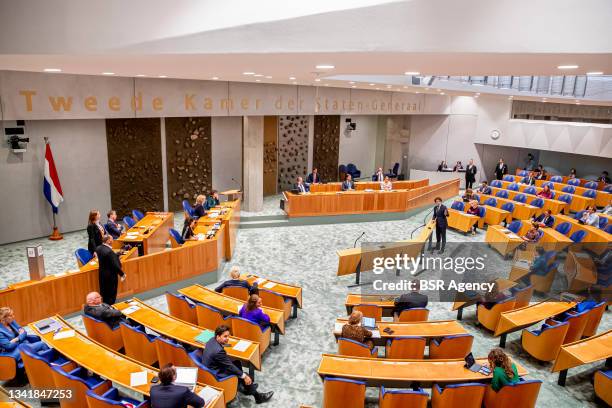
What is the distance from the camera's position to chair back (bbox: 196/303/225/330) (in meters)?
6.62

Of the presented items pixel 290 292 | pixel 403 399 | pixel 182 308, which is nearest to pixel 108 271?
pixel 182 308

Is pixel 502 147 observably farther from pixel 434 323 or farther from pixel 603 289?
pixel 434 323

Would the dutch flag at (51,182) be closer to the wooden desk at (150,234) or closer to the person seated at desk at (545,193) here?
the wooden desk at (150,234)

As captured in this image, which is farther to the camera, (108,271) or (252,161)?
(252,161)

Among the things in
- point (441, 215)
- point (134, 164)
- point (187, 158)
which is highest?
point (187, 158)

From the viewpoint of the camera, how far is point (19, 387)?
5656 mm

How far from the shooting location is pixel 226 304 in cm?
712

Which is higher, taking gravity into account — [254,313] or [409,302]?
[254,313]

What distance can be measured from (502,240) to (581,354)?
5.73 m

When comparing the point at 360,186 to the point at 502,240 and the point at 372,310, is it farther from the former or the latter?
the point at 372,310

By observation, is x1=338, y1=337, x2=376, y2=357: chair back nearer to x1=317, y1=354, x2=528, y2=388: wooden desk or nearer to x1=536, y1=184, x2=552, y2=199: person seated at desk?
x1=317, y1=354, x2=528, y2=388: wooden desk

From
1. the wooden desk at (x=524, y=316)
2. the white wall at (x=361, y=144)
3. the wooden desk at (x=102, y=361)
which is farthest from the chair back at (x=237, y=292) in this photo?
the white wall at (x=361, y=144)

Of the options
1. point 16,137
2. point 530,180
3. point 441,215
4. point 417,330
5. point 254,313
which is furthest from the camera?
point 530,180

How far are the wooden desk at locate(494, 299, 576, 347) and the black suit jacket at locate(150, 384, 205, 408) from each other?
5.02 meters
